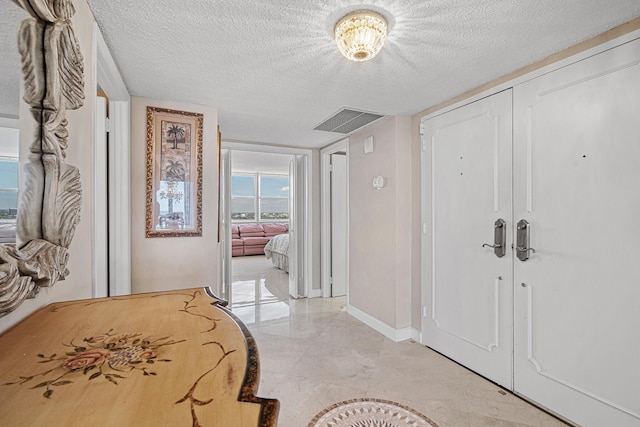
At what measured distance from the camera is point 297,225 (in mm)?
4418

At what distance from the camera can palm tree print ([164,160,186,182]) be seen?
255 cm

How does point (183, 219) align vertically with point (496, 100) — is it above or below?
below

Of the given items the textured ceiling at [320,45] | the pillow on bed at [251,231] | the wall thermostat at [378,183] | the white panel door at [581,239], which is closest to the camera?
the textured ceiling at [320,45]

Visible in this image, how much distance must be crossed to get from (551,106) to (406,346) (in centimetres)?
223

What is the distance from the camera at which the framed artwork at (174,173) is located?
2496mm

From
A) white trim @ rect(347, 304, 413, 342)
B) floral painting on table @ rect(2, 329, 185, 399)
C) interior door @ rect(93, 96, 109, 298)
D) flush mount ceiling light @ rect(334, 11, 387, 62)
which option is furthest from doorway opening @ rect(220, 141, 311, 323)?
floral painting on table @ rect(2, 329, 185, 399)

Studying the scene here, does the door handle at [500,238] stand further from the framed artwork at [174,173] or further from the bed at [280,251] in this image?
the bed at [280,251]

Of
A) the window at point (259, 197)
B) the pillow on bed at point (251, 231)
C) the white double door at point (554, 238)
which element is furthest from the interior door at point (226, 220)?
the window at point (259, 197)

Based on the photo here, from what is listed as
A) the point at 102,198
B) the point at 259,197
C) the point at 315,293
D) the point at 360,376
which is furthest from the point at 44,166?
the point at 259,197

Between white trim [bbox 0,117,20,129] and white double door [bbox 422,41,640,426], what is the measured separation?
2475 mm

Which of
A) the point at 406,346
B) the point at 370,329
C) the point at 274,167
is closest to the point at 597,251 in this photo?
the point at 406,346

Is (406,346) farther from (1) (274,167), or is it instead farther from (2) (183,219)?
(1) (274,167)

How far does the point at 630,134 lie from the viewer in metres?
1.53

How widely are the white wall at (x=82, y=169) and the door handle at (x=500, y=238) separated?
247 cm
